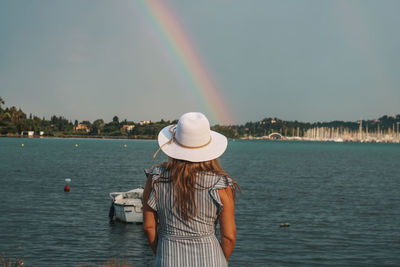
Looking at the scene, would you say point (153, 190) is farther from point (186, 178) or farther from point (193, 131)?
point (193, 131)

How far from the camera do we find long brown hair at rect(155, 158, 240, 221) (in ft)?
14.5

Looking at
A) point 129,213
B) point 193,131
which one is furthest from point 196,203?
point 129,213

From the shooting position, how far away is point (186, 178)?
4410mm

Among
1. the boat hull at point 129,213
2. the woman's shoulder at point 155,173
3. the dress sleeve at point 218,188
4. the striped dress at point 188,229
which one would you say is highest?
the woman's shoulder at point 155,173

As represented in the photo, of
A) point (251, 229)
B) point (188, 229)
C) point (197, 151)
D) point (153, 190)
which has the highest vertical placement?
point (197, 151)

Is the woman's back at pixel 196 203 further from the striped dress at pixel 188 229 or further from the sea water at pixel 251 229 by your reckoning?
the sea water at pixel 251 229

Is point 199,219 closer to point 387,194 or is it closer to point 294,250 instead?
point 294,250

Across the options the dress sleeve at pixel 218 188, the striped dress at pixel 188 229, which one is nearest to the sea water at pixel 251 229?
the striped dress at pixel 188 229

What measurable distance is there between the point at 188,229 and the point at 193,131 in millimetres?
954

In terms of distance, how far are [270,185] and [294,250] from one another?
38.1 m

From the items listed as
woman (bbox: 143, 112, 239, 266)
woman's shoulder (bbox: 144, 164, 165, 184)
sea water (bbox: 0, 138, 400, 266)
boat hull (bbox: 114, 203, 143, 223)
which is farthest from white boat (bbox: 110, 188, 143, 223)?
woman's shoulder (bbox: 144, 164, 165, 184)

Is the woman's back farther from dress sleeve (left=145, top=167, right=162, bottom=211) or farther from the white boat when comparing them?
the white boat

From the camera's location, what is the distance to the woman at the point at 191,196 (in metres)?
4.42


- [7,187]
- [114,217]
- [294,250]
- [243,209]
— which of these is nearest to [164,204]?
[294,250]
